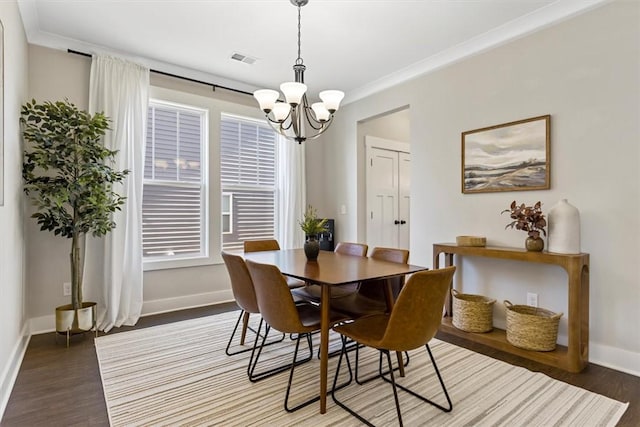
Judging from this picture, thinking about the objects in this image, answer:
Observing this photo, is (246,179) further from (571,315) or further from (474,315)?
(571,315)

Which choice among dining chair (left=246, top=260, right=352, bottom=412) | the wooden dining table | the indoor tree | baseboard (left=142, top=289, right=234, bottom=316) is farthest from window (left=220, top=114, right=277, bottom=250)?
dining chair (left=246, top=260, right=352, bottom=412)

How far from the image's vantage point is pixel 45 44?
3.21m

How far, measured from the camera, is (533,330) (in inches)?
103

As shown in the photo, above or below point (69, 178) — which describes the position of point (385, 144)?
above

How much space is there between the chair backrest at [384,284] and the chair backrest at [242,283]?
885 millimetres

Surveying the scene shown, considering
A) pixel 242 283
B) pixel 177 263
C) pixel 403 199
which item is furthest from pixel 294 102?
pixel 403 199

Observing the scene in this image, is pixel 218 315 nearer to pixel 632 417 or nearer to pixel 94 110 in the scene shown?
pixel 94 110

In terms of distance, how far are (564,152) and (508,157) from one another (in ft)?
1.40

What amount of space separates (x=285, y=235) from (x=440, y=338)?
241cm

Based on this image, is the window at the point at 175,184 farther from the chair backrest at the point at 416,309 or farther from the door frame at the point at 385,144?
the chair backrest at the point at 416,309

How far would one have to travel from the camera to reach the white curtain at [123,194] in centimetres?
337

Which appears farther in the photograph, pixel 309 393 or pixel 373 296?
pixel 373 296

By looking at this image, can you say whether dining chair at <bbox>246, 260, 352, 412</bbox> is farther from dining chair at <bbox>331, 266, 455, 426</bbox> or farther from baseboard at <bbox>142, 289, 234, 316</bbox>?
baseboard at <bbox>142, 289, 234, 316</bbox>

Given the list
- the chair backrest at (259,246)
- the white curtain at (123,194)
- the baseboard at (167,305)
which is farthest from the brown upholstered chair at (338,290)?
the white curtain at (123,194)
